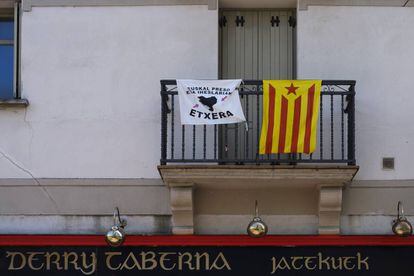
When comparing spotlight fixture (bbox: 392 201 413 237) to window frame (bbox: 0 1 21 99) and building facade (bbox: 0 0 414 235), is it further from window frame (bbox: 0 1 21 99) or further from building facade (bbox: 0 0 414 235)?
window frame (bbox: 0 1 21 99)

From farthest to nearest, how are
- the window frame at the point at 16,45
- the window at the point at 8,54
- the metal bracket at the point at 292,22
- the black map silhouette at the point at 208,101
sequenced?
the metal bracket at the point at 292,22 < the window at the point at 8,54 < the window frame at the point at 16,45 < the black map silhouette at the point at 208,101

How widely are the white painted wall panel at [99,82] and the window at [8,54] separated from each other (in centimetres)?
30

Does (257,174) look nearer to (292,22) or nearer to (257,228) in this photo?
(257,228)

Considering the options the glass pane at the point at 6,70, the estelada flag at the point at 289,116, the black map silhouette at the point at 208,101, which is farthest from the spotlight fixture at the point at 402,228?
the glass pane at the point at 6,70

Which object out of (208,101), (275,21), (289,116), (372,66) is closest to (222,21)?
(275,21)

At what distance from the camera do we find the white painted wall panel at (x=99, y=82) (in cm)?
1206

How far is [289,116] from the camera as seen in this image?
456 inches

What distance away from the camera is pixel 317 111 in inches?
455

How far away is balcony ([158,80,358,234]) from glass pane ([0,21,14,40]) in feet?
8.57

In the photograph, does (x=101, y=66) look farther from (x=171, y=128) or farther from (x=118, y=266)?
(x=118, y=266)

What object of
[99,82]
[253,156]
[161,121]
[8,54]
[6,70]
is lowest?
[253,156]

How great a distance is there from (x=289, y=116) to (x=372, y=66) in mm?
1545

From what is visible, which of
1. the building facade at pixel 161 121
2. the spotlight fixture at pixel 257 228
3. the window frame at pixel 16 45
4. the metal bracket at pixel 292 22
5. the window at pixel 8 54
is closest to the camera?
the spotlight fixture at pixel 257 228

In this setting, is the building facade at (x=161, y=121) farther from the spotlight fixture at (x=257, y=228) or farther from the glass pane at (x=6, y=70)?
the spotlight fixture at (x=257, y=228)
